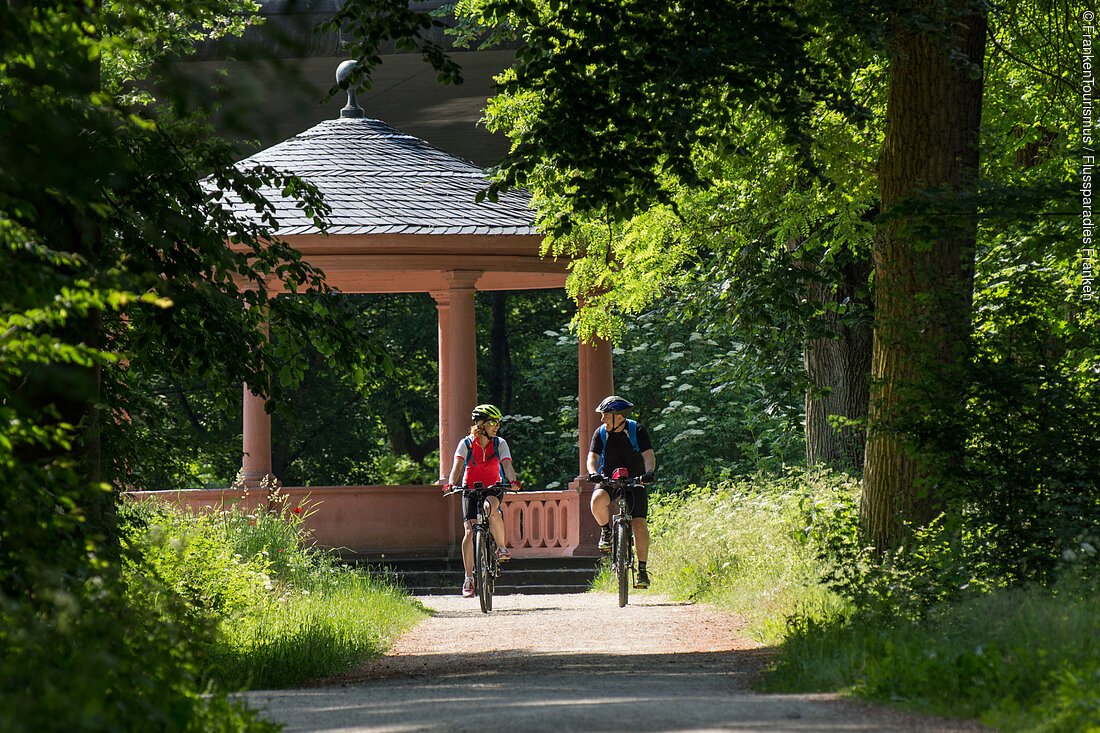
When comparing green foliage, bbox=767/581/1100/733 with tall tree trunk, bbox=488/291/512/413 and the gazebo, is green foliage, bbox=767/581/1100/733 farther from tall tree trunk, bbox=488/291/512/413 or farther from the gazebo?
tall tree trunk, bbox=488/291/512/413

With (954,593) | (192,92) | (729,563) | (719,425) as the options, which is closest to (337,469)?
(719,425)

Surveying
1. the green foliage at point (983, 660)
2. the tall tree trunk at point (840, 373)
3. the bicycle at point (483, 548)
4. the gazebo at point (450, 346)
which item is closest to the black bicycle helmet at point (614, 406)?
Answer: the bicycle at point (483, 548)

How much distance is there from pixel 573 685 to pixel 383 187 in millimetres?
12379

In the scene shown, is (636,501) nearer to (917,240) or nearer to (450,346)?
(917,240)

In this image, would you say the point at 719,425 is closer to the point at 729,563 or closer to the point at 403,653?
the point at 729,563

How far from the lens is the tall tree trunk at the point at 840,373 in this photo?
1520 cm

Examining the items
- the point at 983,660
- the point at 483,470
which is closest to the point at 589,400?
the point at 483,470

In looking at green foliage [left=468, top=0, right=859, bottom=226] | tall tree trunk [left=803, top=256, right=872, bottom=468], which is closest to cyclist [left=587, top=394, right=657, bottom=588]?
tall tree trunk [left=803, top=256, right=872, bottom=468]

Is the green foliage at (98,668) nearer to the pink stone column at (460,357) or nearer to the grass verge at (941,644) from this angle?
the grass verge at (941,644)

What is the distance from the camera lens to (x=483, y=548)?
12625 mm

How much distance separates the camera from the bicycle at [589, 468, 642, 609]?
12.5 m

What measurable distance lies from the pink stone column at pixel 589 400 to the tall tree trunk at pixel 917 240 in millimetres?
7853

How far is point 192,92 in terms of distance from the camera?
3.63m

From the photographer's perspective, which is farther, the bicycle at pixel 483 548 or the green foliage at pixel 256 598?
the bicycle at pixel 483 548
